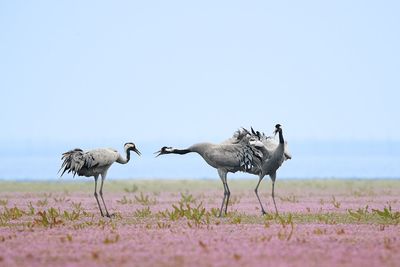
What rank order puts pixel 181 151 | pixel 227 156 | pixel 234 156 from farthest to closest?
pixel 181 151
pixel 234 156
pixel 227 156

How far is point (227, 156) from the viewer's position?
2372 cm

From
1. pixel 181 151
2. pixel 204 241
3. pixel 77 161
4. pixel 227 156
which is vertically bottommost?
pixel 204 241

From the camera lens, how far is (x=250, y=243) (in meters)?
15.8

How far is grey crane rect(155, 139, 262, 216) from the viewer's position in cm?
2373

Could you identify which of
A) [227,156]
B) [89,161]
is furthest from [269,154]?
[89,161]

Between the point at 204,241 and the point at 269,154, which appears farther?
the point at 269,154


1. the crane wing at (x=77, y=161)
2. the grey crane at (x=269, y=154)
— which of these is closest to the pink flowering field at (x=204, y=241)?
the crane wing at (x=77, y=161)

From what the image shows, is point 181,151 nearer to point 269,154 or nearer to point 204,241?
point 269,154

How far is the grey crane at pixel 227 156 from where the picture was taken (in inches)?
934

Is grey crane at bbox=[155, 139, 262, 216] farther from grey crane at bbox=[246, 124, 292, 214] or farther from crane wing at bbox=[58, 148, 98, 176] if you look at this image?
crane wing at bbox=[58, 148, 98, 176]

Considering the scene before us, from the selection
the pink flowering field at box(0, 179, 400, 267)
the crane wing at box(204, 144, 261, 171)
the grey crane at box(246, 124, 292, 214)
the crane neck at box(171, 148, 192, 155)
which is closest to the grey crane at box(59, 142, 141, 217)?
the pink flowering field at box(0, 179, 400, 267)

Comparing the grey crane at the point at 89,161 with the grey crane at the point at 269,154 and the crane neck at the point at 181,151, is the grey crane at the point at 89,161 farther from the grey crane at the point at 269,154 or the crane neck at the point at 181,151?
the grey crane at the point at 269,154

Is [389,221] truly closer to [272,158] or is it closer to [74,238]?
[272,158]

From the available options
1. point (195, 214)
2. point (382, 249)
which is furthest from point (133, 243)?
point (195, 214)
